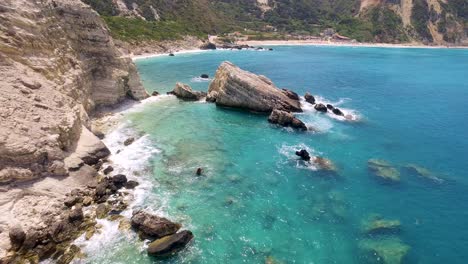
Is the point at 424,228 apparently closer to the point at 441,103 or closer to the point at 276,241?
the point at 276,241

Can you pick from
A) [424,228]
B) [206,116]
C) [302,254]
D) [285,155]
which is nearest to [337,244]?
[302,254]

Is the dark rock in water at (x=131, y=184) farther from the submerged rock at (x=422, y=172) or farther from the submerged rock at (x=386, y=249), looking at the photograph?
the submerged rock at (x=422, y=172)

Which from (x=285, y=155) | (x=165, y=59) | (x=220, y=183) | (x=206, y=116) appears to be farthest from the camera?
(x=165, y=59)

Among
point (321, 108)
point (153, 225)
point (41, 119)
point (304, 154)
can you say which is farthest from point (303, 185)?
point (321, 108)

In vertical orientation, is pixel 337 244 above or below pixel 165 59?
below

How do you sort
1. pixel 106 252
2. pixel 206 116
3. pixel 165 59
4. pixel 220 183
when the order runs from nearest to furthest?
pixel 106 252 → pixel 220 183 → pixel 206 116 → pixel 165 59

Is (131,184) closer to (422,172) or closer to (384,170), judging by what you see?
(384,170)

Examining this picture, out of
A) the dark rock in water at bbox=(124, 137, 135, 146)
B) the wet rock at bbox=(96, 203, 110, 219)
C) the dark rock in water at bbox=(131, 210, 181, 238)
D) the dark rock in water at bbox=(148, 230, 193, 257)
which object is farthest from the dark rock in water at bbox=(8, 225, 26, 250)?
the dark rock in water at bbox=(124, 137, 135, 146)

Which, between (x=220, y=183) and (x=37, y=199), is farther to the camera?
(x=220, y=183)
